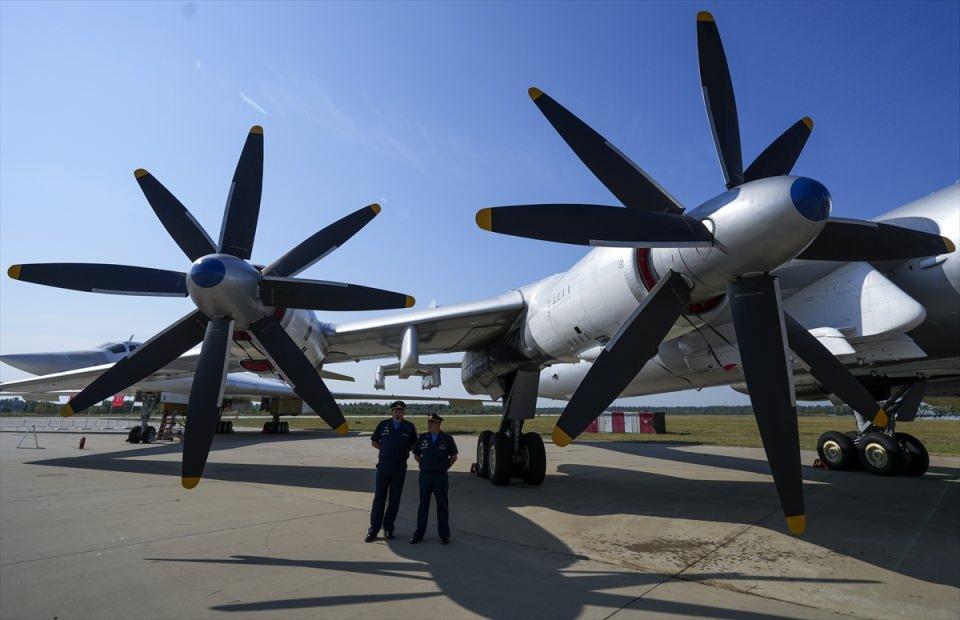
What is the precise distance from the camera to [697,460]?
13945 millimetres

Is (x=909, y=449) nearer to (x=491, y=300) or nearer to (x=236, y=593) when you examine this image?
(x=491, y=300)

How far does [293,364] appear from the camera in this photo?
6.45 metres

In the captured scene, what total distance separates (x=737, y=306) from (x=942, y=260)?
3929 mm

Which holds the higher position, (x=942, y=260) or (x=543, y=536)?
(x=942, y=260)

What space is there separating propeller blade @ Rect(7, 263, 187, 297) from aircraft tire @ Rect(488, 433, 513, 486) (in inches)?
215

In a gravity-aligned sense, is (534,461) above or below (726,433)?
above

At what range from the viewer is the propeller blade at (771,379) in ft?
13.8

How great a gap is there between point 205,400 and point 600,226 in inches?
183

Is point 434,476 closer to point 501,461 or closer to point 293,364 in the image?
point 293,364

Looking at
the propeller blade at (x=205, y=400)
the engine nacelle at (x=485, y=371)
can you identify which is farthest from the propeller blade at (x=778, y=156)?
the propeller blade at (x=205, y=400)

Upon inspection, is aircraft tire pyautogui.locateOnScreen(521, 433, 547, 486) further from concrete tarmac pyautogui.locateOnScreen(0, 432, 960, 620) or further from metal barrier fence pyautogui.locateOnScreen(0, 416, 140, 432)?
metal barrier fence pyautogui.locateOnScreen(0, 416, 140, 432)

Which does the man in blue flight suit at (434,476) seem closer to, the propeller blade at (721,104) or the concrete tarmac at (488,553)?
the concrete tarmac at (488,553)

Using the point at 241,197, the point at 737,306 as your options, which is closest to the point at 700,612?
the point at 737,306

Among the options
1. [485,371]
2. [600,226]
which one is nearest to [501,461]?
[485,371]
